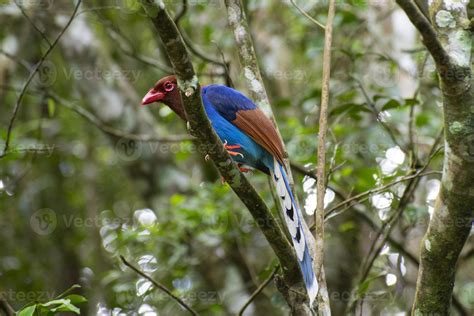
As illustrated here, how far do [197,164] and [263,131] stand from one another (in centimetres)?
446

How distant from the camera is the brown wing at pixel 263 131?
4430mm

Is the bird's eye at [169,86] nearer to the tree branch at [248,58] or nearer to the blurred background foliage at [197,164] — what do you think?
the blurred background foliage at [197,164]

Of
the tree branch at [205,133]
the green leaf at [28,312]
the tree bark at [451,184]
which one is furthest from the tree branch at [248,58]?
the green leaf at [28,312]

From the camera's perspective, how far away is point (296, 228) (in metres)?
4.00

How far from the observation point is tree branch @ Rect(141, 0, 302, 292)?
2844mm

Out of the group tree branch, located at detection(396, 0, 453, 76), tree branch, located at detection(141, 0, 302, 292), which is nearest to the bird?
tree branch, located at detection(141, 0, 302, 292)

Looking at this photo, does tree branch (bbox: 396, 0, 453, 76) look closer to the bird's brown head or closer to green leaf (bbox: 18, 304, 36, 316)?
the bird's brown head

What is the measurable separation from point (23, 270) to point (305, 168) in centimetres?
477

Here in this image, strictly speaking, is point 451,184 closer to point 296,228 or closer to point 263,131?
point 296,228

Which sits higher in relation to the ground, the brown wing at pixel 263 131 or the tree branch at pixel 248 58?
the tree branch at pixel 248 58

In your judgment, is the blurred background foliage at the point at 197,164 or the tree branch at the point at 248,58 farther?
the blurred background foliage at the point at 197,164

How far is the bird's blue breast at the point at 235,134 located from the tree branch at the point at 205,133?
125 cm

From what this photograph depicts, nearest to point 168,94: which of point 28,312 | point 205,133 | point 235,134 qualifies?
point 235,134

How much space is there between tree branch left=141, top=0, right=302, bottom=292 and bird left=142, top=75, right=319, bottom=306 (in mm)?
620
